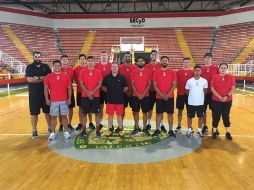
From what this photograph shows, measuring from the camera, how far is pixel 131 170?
3916mm

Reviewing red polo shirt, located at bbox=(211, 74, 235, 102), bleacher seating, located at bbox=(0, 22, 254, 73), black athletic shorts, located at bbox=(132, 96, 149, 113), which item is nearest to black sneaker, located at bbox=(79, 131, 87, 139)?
black athletic shorts, located at bbox=(132, 96, 149, 113)

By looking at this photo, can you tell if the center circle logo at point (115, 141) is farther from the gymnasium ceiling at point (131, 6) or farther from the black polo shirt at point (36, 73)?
the gymnasium ceiling at point (131, 6)

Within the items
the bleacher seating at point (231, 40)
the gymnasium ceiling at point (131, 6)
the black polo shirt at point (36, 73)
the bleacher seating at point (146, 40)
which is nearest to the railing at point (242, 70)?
the bleacher seating at point (231, 40)

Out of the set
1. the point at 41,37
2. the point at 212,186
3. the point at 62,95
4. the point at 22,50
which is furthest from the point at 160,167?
the point at 41,37

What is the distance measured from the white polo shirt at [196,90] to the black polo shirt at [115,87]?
4.23ft

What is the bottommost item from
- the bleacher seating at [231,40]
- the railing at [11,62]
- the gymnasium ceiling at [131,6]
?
the railing at [11,62]

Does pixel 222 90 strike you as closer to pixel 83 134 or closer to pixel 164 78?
pixel 164 78

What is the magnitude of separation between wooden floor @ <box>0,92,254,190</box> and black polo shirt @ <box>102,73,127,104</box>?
5.12 feet

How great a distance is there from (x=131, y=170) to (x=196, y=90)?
89.8 inches

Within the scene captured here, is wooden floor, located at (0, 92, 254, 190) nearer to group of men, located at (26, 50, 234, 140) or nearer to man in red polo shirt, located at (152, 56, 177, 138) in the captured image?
group of men, located at (26, 50, 234, 140)

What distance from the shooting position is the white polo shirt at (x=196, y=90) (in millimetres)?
5391

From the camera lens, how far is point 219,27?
78.8 ft

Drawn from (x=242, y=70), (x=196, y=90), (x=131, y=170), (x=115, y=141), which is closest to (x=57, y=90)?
(x=115, y=141)

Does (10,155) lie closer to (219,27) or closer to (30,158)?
(30,158)
